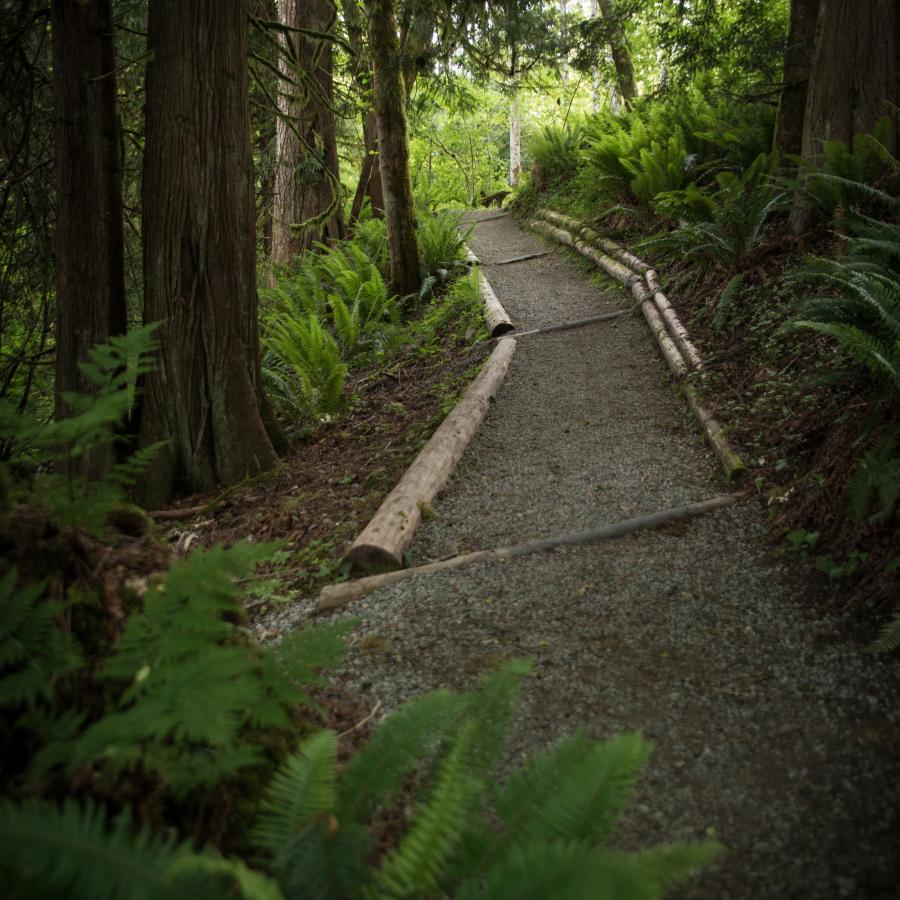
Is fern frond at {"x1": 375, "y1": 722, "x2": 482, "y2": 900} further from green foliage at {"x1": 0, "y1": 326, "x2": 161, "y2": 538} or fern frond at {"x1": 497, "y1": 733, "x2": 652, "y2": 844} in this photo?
green foliage at {"x1": 0, "y1": 326, "x2": 161, "y2": 538}

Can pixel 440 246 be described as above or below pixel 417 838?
above

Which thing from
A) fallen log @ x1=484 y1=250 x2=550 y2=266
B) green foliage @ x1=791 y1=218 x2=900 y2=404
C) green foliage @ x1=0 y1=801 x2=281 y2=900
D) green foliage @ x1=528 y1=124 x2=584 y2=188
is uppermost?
green foliage @ x1=528 y1=124 x2=584 y2=188

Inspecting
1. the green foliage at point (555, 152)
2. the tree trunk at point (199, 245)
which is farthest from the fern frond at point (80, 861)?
the green foliage at point (555, 152)

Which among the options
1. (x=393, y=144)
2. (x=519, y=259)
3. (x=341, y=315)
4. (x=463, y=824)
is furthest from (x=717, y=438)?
(x=519, y=259)

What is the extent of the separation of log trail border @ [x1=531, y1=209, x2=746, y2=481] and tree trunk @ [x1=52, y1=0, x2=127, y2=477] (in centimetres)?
391

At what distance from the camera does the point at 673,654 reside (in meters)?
2.94

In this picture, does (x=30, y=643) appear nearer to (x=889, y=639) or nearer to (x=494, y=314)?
(x=889, y=639)

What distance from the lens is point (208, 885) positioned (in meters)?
1.22

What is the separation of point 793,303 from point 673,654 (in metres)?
3.70

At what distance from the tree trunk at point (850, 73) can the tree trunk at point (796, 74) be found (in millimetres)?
888

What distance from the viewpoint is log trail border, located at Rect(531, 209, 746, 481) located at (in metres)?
4.77

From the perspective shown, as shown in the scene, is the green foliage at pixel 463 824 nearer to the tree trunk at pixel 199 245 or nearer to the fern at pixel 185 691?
the fern at pixel 185 691

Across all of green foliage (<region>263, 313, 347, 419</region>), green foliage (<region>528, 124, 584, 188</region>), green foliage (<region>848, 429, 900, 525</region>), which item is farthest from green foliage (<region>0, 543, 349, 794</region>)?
green foliage (<region>528, 124, 584, 188</region>)

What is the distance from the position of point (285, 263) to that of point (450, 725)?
967 cm
